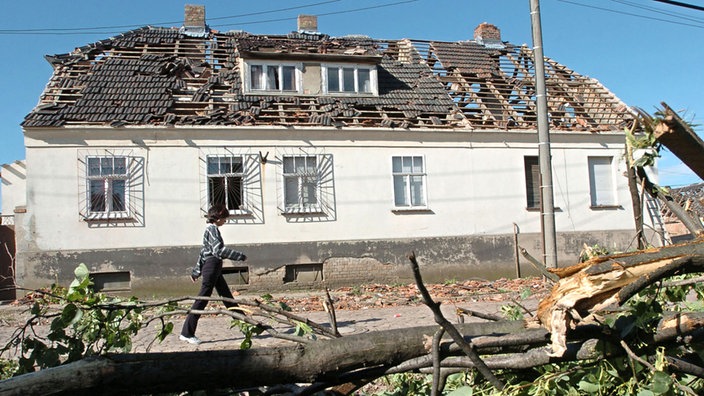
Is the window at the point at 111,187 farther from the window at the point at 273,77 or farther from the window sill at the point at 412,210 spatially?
the window sill at the point at 412,210

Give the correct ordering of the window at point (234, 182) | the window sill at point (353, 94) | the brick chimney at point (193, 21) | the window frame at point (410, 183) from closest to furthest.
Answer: the window at point (234, 182)
the window frame at point (410, 183)
the window sill at point (353, 94)
the brick chimney at point (193, 21)

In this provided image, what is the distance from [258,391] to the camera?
2.14 metres

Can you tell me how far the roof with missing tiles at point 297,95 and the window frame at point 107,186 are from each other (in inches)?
35.8

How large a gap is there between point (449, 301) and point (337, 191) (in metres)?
5.40

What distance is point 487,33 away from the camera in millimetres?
21562

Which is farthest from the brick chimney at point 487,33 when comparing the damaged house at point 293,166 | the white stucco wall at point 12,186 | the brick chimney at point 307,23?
the white stucco wall at point 12,186

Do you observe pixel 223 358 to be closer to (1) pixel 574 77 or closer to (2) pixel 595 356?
(2) pixel 595 356

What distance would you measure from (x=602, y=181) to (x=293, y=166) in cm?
933

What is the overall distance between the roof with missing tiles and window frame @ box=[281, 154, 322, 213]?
3.03ft

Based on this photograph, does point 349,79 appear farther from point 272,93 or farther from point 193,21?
point 193,21

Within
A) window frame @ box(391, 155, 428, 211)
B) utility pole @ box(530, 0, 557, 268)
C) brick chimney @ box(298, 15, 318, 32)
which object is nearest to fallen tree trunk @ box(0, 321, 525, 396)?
utility pole @ box(530, 0, 557, 268)

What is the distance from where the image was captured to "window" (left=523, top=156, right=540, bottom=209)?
17062 millimetres

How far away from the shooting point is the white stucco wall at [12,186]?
631 inches

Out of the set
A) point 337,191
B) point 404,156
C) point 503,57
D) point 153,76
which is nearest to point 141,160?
point 153,76
